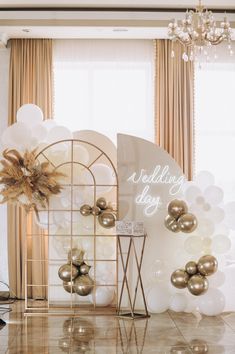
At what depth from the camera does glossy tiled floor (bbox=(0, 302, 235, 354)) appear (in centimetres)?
539

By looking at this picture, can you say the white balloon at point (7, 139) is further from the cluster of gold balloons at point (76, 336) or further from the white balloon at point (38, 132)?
the cluster of gold balloons at point (76, 336)

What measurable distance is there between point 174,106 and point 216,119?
0.56 meters

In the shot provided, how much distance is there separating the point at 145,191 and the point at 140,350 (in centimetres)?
216

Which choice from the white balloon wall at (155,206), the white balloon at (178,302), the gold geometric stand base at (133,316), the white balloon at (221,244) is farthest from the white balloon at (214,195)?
the gold geometric stand base at (133,316)

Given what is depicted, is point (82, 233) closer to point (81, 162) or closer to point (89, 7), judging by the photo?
point (81, 162)

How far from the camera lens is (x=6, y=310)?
24.1 feet

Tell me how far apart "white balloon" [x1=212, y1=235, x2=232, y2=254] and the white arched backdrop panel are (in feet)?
0.50

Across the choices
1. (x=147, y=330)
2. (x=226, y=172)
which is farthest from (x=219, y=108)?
(x=147, y=330)

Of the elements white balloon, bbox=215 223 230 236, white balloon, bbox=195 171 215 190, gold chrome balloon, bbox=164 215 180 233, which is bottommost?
white balloon, bbox=215 223 230 236

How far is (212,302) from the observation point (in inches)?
269

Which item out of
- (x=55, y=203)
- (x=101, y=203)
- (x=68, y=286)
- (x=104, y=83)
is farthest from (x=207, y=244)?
(x=104, y=83)

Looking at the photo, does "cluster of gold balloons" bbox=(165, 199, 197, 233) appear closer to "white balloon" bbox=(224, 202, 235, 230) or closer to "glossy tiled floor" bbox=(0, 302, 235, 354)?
"white balloon" bbox=(224, 202, 235, 230)

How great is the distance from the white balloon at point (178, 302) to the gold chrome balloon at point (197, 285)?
259 millimetres

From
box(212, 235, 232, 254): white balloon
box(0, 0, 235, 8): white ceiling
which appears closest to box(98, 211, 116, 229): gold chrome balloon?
box(212, 235, 232, 254): white balloon
